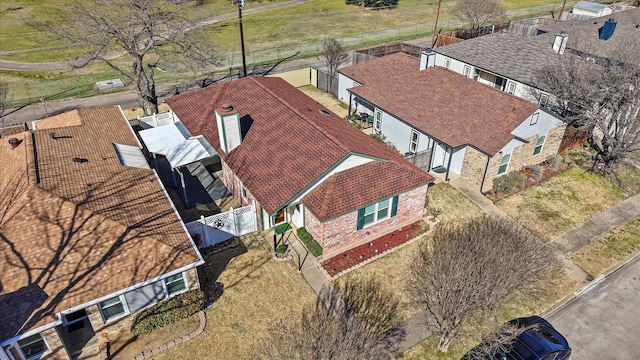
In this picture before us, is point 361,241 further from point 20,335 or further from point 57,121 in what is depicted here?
point 57,121

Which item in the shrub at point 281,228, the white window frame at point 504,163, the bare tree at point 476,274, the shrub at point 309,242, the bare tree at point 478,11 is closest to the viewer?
the bare tree at point 476,274

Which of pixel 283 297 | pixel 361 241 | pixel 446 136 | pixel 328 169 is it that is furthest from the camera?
pixel 446 136

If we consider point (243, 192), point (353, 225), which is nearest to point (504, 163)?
point (353, 225)

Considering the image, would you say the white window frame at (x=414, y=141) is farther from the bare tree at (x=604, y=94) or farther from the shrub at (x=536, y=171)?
the bare tree at (x=604, y=94)

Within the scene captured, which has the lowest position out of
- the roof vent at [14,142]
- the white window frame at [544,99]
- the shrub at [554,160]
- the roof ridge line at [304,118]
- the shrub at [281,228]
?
the shrub at [281,228]

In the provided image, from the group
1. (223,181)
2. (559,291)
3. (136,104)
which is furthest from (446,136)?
(136,104)

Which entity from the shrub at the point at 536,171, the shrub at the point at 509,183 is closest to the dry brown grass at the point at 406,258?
the shrub at the point at 509,183

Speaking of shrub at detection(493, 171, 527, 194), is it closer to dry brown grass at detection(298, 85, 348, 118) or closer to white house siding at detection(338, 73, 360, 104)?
dry brown grass at detection(298, 85, 348, 118)
